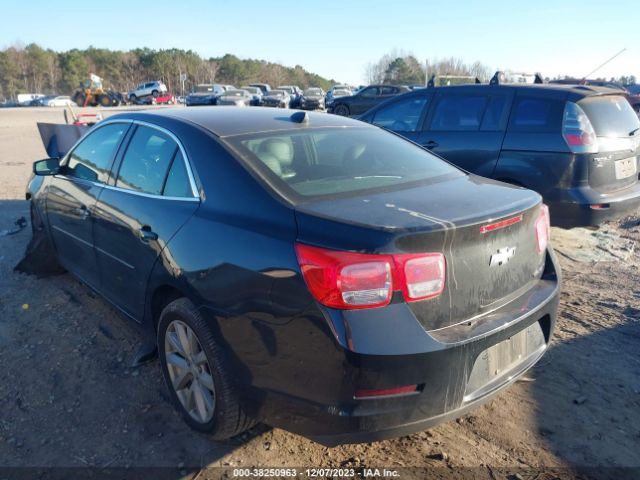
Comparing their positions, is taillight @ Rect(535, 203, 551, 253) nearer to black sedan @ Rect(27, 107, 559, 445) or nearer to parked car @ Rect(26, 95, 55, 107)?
black sedan @ Rect(27, 107, 559, 445)

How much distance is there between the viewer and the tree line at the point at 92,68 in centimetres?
8425

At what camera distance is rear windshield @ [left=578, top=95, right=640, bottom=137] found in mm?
5182

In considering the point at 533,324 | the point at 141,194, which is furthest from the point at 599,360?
the point at 141,194

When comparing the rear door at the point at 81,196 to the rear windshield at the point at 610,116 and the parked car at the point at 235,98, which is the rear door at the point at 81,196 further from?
the parked car at the point at 235,98

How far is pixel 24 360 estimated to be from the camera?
340cm

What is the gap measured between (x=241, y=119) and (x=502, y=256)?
5.83 ft

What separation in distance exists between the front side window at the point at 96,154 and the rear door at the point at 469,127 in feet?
12.4

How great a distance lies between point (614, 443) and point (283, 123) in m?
2.57

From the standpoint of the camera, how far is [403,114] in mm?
6680

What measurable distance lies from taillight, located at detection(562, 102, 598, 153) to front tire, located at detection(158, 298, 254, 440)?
13.9 feet

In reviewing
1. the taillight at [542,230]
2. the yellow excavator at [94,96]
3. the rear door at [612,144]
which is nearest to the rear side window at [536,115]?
the rear door at [612,144]

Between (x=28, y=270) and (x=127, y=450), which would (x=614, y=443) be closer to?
(x=127, y=450)

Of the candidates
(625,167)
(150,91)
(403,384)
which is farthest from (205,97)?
(403,384)

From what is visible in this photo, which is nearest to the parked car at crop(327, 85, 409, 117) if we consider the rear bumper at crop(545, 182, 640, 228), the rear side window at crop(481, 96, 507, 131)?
the rear side window at crop(481, 96, 507, 131)
